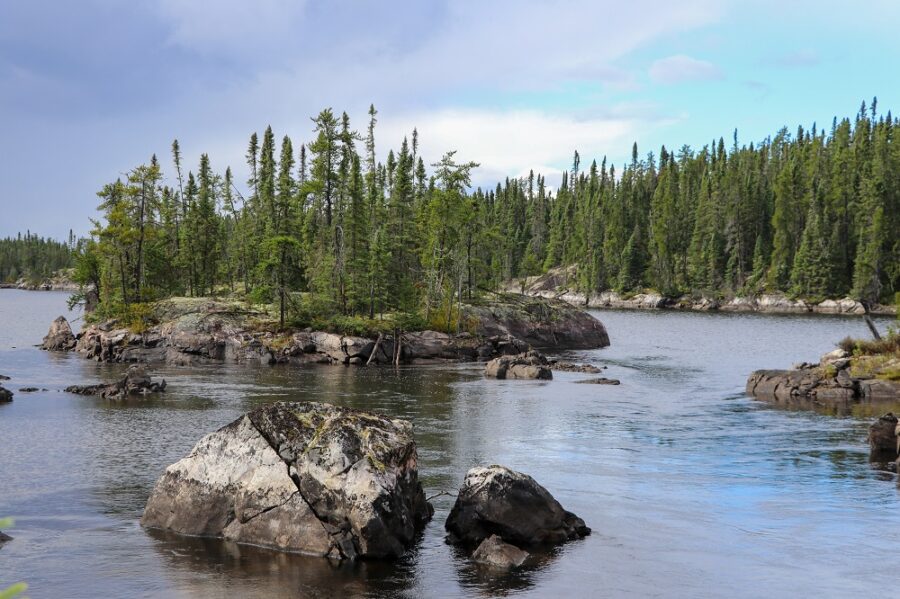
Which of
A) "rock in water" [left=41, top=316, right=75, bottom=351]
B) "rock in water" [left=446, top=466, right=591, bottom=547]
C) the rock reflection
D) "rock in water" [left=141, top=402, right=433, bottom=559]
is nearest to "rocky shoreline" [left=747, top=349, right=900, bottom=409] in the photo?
"rock in water" [left=446, top=466, right=591, bottom=547]

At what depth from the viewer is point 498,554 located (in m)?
19.3

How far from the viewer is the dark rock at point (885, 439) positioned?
3125 centimetres

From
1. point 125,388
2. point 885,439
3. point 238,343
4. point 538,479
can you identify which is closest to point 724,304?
point 238,343

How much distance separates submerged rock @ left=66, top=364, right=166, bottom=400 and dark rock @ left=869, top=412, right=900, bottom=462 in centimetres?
3759

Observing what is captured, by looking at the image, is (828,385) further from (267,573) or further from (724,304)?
(724,304)

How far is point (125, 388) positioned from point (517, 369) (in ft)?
87.3

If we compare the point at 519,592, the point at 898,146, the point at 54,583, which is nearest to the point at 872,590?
the point at 519,592

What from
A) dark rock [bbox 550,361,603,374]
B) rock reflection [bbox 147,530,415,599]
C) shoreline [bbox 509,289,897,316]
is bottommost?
rock reflection [bbox 147,530,415,599]

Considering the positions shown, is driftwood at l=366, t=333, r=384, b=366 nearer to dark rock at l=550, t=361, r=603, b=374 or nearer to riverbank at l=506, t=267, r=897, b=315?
dark rock at l=550, t=361, r=603, b=374

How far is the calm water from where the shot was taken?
18.0 m

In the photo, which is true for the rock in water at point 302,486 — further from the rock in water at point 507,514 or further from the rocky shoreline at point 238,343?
the rocky shoreline at point 238,343

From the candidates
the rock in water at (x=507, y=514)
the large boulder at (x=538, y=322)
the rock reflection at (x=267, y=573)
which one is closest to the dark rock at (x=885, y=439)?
the rock in water at (x=507, y=514)

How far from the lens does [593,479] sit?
27609 mm

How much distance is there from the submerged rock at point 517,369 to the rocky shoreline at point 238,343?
10.7m
